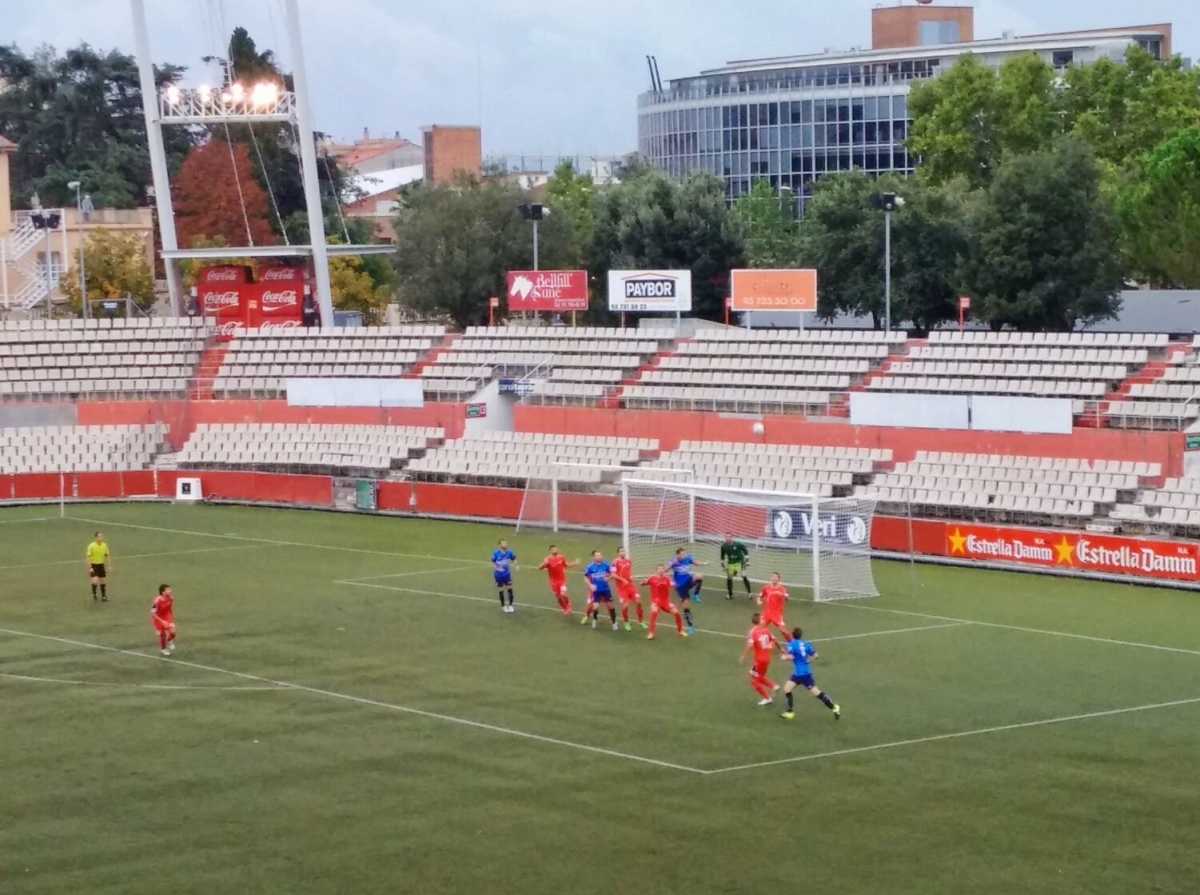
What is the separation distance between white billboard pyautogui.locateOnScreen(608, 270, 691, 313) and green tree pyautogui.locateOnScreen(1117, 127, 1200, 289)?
22.6 meters

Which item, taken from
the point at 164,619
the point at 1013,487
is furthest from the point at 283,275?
the point at 164,619

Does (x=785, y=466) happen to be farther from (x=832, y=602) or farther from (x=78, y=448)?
(x=78, y=448)

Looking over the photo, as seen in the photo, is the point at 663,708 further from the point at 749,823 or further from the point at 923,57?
the point at 923,57

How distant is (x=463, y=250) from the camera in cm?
7756

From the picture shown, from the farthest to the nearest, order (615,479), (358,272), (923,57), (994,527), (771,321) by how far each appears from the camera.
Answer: (923,57) < (358,272) < (771,321) < (615,479) < (994,527)

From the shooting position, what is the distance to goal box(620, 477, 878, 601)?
117 feet

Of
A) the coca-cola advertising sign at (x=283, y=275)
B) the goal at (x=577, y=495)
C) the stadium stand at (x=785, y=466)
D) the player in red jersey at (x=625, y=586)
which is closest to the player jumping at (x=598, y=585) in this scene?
the player in red jersey at (x=625, y=586)

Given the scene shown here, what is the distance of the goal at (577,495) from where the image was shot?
4388 centimetres

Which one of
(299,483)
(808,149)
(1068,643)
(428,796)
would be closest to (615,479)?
(299,483)

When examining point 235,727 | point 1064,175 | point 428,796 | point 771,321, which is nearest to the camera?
point 428,796

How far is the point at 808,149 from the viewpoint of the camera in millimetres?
137625

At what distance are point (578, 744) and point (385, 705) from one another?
3794 mm

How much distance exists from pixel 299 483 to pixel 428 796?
31.3 metres

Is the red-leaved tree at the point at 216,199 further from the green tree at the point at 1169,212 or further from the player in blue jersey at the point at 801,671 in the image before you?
the player in blue jersey at the point at 801,671
